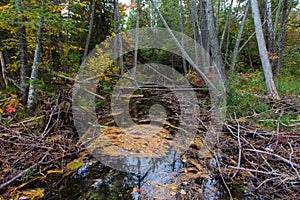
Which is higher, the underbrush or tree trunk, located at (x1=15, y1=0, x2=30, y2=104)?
tree trunk, located at (x1=15, y1=0, x2=30, y2=104)

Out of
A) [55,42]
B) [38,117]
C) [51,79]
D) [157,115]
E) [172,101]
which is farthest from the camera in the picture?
[172,101]

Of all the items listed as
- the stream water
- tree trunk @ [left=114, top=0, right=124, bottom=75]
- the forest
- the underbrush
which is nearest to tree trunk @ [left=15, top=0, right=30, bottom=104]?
the forest

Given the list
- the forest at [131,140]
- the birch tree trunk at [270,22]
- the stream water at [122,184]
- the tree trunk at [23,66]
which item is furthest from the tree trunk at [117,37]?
the stream water at [122,184]

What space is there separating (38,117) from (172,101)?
425 centimetres

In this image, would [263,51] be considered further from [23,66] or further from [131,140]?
[23,66]

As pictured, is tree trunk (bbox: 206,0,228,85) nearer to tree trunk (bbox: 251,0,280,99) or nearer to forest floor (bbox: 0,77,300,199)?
tree trunk (bbox: 251,0,280,99)

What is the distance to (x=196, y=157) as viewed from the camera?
9.10 feet

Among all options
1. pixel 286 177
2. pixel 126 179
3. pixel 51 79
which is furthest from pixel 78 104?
pixel 286 177

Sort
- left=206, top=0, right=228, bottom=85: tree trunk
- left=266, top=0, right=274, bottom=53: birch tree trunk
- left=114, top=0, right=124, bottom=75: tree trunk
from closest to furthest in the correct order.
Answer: left=206, top=0, right=228, bottom=85: tree trunk < left=266, top=0, right=274, bottom=53: birch tree trunk < left=114, top=0, right=124, bottom=75: tree trunk

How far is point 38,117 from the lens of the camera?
3.45m

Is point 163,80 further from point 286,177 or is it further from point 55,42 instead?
point 286,177

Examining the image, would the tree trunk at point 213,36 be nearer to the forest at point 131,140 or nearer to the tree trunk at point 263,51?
the forest at point 131,140

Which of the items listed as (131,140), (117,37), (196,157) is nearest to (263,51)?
(196,157)

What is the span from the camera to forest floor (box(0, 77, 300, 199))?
204cm
